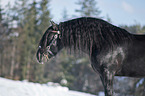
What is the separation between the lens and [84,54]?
3.10 meters

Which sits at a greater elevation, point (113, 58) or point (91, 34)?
point (91, 34)

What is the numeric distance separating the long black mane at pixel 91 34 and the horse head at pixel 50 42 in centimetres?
12

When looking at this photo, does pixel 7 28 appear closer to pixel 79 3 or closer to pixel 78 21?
pixel 79 3

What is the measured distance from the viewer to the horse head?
3016 millimetres

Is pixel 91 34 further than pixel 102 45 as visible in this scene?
Yes

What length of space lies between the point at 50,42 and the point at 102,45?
1.08 m

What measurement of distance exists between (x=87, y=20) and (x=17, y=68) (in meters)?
28.9

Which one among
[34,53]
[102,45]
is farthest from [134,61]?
[34,53]

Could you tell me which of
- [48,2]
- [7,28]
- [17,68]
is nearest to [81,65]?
[17,68]

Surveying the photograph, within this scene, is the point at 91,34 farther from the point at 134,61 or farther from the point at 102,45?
the point at 134,61

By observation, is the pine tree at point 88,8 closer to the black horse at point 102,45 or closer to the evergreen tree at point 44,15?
the evergreen tree at point 44,15

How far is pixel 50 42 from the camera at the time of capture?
9.92ft

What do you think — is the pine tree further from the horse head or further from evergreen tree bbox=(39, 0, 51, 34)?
the horse head

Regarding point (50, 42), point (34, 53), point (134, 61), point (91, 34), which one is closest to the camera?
point (134, 61)
